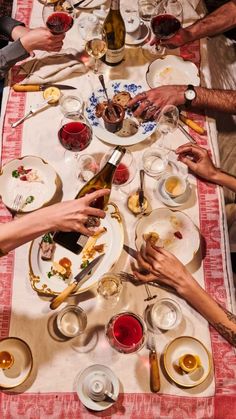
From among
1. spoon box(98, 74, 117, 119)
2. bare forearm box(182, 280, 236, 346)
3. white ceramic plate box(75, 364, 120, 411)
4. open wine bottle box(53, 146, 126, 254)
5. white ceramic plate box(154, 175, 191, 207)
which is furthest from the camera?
spoon box(98, 74, 117, 119)

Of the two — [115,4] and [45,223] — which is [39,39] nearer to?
[115,4]

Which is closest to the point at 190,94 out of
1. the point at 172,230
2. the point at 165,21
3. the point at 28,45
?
the point at 165,21

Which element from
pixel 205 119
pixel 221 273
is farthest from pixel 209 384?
pixel 205 119

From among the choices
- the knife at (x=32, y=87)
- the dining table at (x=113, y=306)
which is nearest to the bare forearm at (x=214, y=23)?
the dining table at (x=113, y=306)

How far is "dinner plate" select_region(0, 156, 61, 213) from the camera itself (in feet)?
5.62

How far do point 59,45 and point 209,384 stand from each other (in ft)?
5.03

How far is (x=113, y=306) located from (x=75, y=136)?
70 centimetres

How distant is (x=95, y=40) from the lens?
6.52ft

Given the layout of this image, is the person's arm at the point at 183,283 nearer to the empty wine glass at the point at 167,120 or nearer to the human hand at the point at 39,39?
the empty wine glass at the point at 167,120

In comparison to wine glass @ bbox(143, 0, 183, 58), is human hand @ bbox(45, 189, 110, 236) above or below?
below

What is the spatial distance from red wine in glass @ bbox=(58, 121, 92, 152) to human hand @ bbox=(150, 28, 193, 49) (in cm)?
59

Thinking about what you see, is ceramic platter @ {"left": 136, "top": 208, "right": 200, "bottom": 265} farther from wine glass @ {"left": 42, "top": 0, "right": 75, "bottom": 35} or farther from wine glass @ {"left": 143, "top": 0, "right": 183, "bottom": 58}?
wine glass @ {"left": 42, "top": 0, "right": 75, "bottom": 35}

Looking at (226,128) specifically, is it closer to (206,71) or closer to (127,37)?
(206,71)

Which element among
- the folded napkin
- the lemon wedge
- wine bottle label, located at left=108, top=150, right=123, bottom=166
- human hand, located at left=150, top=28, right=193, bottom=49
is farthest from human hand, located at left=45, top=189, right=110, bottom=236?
human hand, located at left=150, top=28, right=193, bottom=49
